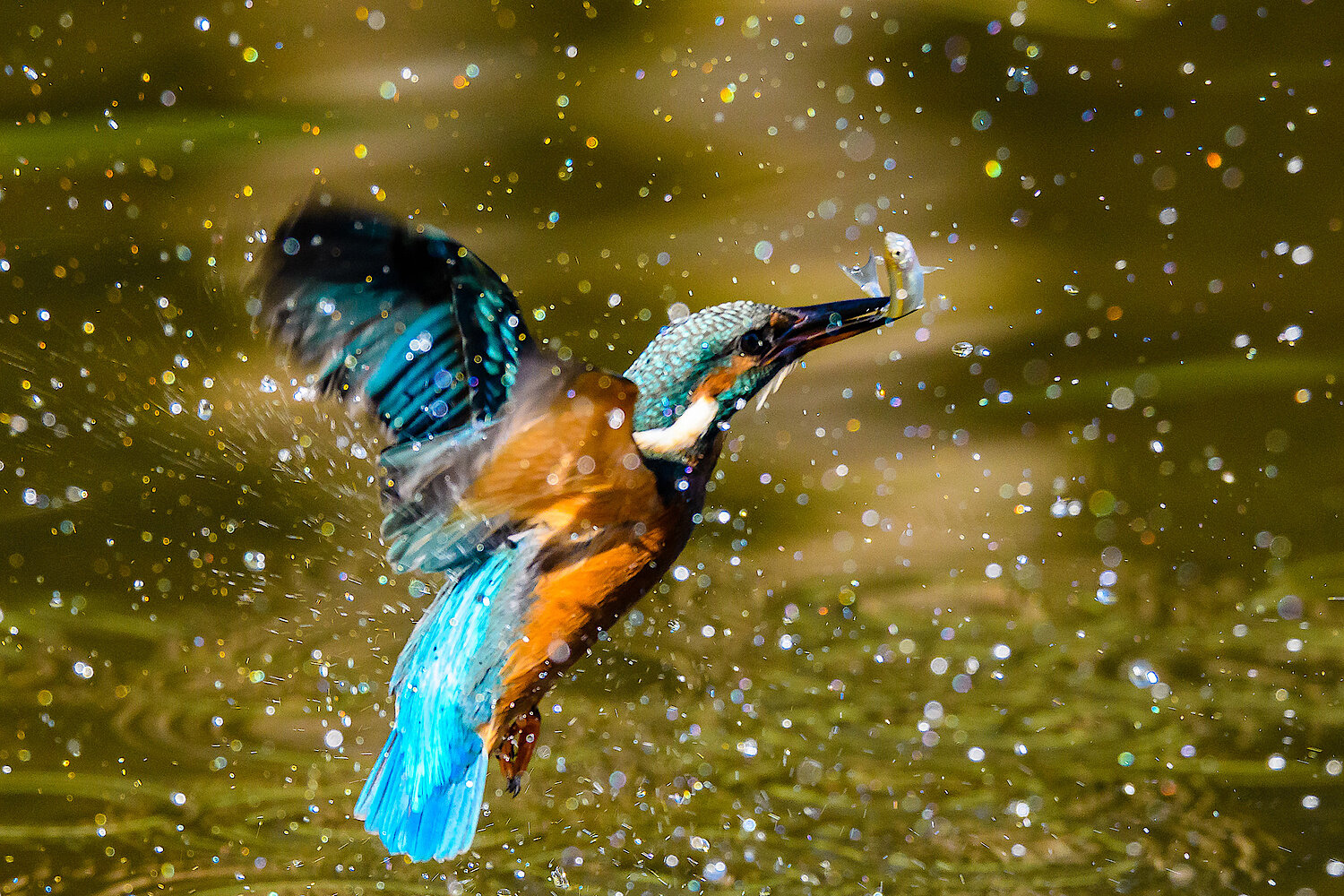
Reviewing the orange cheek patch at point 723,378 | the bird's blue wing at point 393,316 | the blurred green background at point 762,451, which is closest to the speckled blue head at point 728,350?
the orange cheek patch at point 723,378

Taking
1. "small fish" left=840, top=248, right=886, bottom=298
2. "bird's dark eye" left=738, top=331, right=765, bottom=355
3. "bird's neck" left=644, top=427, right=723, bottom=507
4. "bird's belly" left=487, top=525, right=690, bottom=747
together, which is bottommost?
"bird's belly" left=487, top=525, right=690, bottom=747

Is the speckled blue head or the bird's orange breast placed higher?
the speckled blue head

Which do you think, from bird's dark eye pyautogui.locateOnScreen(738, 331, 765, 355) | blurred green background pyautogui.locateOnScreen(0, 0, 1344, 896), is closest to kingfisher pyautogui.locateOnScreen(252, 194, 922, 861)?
bird's dark eye pyautogui.locateOnScreen(738, 331, 765, 355)

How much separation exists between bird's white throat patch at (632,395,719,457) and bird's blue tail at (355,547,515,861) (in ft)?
0.38

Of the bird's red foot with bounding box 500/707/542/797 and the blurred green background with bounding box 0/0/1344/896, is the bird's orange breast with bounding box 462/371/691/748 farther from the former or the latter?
the blurred green background with bounding box 0/0/1344/896

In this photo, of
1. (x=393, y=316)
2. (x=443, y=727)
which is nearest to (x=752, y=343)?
(x=393, y=316)

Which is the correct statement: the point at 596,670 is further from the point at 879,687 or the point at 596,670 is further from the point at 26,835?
the point at 26,835

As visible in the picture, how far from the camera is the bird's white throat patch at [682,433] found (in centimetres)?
69

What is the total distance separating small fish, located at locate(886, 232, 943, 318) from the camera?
69cm

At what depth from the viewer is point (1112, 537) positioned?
1.05 m

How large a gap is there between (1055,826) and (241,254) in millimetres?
Answer: 933

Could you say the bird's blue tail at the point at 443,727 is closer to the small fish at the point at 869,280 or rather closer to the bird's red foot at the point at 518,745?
the bird's red foot at the point at 518,745

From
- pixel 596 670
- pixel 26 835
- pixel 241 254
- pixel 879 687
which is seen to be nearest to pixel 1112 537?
pixel 879 687

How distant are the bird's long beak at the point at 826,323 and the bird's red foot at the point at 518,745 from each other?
323 millimetres
